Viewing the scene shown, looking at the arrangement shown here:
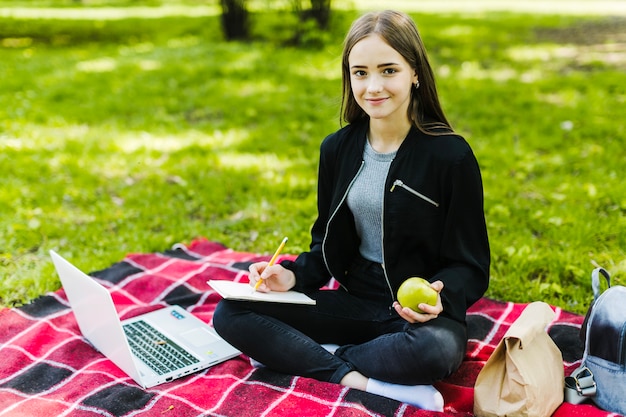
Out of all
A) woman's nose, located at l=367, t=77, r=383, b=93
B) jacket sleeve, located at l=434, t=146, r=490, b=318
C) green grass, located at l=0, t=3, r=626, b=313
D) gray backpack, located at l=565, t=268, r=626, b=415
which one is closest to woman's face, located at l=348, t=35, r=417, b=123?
woman's nose, located at l=367, t=77, r=383, b=93

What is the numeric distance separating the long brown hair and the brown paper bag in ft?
2.87

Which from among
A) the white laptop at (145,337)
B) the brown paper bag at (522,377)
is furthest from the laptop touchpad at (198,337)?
the brown paper bag at (522,377)

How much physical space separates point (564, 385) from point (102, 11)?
1521 cm

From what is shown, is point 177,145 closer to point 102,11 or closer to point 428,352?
point 428,352

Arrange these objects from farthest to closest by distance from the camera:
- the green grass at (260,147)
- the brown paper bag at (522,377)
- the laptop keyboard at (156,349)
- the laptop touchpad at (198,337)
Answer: the green grass at (260,147)
the laptop touchpad at (198,337)
the laptop keyboard at (156,349)
the brown paper bag at (522,377)

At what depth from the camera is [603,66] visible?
293 inches

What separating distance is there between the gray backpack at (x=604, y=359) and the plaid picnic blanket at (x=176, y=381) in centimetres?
7

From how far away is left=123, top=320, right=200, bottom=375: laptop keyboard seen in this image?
9.27 ft

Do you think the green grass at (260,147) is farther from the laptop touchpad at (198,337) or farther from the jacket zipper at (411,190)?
the jacket zipper at (411,190)

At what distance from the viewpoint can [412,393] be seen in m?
2.48

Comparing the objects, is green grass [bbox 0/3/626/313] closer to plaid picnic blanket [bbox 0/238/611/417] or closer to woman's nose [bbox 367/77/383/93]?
plaid picnic blanket [bbox 0/238/611/417]

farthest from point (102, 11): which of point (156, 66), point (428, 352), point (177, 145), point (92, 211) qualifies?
point (428, 352)

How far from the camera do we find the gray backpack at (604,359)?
7.68 ft

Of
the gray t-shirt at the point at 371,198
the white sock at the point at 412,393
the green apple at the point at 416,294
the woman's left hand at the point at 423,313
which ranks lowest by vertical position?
the white sock at the point at 412,393
